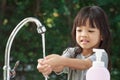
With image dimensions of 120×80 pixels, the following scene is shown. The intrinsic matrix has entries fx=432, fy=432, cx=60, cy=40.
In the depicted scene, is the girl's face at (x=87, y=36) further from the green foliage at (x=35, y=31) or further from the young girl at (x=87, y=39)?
the green foliage at (x=35, y=31)

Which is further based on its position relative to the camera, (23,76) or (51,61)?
(23,76)

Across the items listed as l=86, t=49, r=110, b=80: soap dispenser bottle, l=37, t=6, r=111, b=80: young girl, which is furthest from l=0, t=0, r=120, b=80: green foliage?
l=86, t=49, r=110, b=80: soap dispenser bottle

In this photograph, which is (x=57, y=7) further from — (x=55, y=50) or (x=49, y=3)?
(x=55, y=50)

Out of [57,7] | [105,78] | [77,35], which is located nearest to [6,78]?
[77,35]

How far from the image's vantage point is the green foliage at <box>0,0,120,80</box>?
366 centimetres

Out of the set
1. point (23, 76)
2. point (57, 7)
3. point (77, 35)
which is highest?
point (57, 7)

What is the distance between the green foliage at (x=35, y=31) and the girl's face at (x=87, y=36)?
1934 millimetres

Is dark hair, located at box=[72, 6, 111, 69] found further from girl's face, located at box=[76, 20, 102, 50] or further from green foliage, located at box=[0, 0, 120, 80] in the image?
green foliage, located at box=[0, 0, 120, 80]

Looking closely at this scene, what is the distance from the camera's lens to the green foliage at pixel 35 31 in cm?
366

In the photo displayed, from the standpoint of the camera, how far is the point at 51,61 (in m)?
1.45

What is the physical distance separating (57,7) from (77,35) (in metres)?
1.97

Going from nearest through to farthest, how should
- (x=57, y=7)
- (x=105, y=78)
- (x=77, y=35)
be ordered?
(x=105, y=78) < (x=77, y=35) < (x=57, y=7)

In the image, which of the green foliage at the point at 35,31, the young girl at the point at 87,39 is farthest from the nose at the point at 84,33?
the green foliage at the point at 35,31

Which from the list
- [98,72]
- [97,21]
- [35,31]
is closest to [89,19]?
[97,21]
